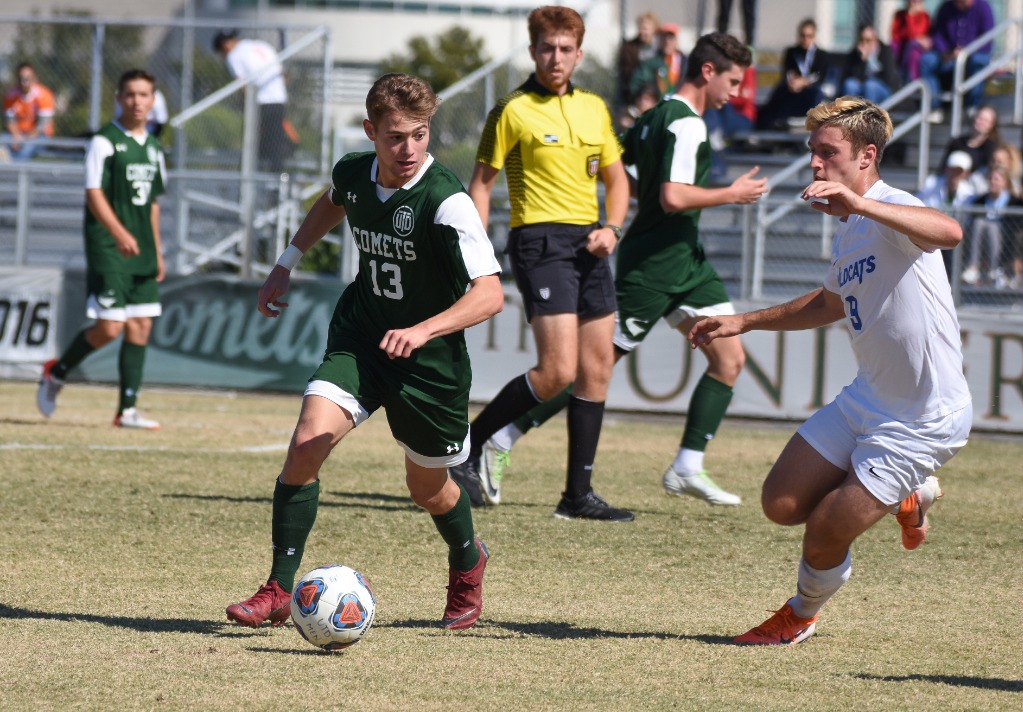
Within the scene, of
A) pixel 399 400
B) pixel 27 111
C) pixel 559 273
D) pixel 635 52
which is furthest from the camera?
pixel 27 111

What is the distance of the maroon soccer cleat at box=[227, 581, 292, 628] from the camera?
5.06 metres

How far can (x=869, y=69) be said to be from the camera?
16625mm

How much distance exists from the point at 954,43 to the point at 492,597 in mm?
13046

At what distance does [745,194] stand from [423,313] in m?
2.61

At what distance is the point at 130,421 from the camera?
10820 millimetres

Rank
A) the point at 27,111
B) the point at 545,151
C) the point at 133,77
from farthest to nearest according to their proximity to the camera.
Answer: the point at 27,111 < the point at 133,77 < the point at 545,151

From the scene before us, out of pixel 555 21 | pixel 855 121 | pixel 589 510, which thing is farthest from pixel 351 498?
pixel 855 121

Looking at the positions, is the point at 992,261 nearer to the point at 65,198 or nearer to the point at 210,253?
the point at 210,253

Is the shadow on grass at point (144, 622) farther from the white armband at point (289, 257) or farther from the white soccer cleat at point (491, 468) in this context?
the white soccer cleat at point (491, 468)

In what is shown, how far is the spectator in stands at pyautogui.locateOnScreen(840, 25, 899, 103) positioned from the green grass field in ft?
24.8

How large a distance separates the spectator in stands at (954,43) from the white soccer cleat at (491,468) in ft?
35.0

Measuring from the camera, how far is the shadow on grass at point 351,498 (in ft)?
26.0

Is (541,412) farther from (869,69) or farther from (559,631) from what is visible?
(869,69)

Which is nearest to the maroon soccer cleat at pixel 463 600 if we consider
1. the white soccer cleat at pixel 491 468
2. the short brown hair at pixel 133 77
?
the white soccer cleat at pixel 491 468
